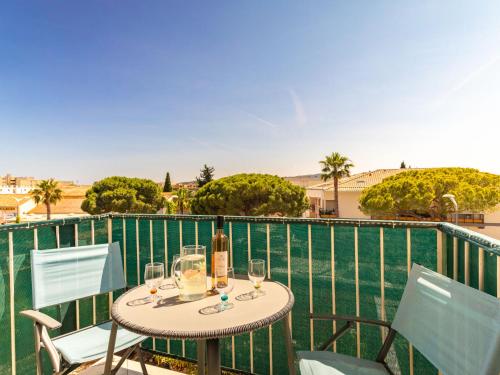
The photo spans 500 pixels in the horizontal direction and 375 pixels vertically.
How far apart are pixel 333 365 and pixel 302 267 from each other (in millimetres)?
663

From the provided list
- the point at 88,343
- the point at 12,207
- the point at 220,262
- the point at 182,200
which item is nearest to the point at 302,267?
the point at 220,262

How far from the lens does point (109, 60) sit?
13156 millimetres

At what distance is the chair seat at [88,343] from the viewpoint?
1521mm

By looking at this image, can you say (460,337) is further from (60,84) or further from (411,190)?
(60,84)

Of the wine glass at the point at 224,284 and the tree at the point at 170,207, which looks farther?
the tree at the point at 170,207

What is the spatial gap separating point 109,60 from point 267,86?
7727 mm

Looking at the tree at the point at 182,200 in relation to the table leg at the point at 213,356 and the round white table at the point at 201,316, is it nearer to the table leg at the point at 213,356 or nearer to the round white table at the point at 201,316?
the round white table at the point at 201,316

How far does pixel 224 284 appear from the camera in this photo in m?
1.34

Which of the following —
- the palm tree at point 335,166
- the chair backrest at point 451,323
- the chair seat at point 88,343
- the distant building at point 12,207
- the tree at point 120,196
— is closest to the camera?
the chair backrest at point 451,323

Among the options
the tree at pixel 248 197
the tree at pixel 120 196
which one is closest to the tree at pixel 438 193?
the tree at pixel 248 197

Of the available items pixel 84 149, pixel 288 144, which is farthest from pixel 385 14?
pixel 84 149

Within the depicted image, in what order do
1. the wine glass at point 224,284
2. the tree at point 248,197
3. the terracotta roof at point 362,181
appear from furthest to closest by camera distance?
1. the terracotta roof at point 362,181
2. the tree at point 248,197
3. the wine glass at point 224,284

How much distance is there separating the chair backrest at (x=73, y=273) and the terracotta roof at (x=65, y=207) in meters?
42.9

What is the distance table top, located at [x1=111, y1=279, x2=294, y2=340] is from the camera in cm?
102
